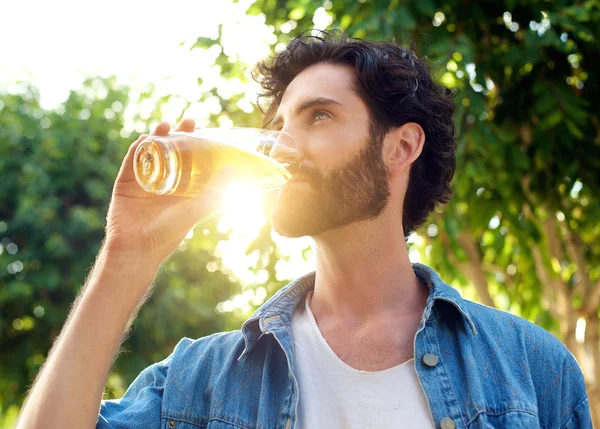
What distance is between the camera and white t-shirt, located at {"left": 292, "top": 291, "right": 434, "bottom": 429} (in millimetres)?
2086

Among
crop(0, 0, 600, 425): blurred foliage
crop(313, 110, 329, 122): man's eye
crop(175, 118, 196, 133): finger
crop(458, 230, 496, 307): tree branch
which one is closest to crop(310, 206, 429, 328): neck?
crop(313, 110, 329, 122): man's eye

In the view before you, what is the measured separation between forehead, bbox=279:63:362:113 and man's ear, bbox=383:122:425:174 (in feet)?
0.63

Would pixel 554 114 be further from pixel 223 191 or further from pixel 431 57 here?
pixel 223 191

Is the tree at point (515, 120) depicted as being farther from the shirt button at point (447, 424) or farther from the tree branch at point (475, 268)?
the shirt button at point (447, 424)

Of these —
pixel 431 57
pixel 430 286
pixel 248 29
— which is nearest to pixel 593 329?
pixel 431 57

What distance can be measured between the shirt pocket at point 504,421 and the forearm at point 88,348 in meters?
0.99

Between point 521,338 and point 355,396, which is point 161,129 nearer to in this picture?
point 355,396

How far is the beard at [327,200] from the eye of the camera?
2418 mm

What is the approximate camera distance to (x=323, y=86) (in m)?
2.71

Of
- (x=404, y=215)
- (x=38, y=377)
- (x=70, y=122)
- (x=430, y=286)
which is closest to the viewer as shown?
(x=38, y=377)

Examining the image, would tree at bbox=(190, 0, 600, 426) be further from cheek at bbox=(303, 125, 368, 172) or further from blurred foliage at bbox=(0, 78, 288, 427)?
blurred foliage at bbox=(0, 78, 288, 427)

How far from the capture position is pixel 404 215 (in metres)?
2.97

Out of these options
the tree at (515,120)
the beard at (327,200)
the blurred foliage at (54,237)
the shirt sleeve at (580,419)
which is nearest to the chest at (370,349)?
the beard at (327,200)

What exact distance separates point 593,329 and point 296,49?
3977 mm
